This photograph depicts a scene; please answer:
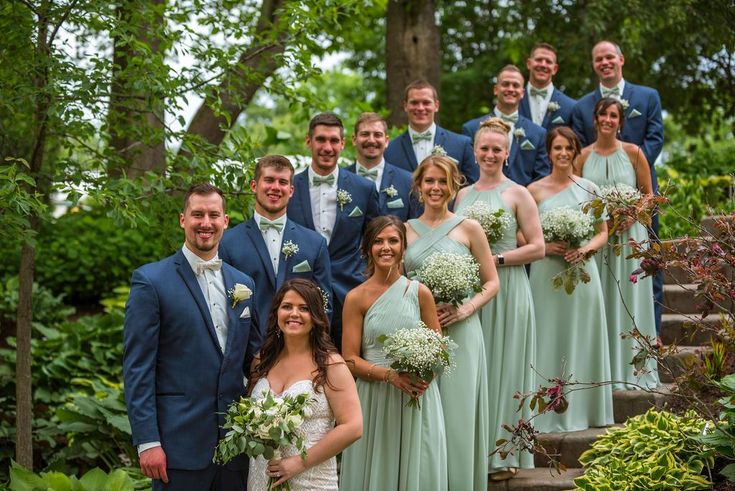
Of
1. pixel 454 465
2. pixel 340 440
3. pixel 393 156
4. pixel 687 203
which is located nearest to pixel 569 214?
pixel 393 156

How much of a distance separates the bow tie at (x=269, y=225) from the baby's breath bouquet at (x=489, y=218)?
1467 millimetres

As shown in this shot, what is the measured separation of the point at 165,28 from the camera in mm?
7480

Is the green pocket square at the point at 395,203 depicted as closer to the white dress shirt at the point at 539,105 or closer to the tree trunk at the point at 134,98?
the tree trunk at the point at 134,98

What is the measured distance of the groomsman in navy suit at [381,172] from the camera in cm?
Answer: 764

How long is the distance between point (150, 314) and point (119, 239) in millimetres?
7281

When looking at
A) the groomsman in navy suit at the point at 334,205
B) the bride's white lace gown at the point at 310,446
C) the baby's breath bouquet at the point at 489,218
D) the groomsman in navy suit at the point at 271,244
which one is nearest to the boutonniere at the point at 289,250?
the groomsman in navy suit at the point at 271,244

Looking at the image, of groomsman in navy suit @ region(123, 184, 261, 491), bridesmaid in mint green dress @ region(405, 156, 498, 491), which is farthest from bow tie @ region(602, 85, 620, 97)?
groomsman in navy suit @ region(123, 184, 261, 491)

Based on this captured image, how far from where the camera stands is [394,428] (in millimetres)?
6406

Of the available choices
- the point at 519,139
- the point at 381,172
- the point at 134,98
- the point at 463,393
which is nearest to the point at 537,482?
the point at 463,393

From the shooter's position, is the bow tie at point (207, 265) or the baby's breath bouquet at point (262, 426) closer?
the baby's breath bouquet at point (262, 426)

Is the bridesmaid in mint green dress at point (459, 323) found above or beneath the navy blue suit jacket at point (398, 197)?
beneath

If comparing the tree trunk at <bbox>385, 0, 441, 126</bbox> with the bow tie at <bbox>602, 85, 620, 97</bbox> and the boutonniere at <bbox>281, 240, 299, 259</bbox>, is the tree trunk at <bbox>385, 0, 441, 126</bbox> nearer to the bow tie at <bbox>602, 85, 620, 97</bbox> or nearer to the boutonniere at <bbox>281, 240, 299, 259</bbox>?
the bow tie at <bbox>602, 85, 620, 97</bbox>

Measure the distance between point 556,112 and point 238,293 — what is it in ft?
15.0

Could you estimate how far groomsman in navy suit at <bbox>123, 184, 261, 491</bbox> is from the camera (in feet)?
17.3
